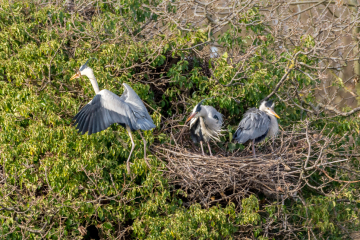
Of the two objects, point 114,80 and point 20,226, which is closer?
point 20,226

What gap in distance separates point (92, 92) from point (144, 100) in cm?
95

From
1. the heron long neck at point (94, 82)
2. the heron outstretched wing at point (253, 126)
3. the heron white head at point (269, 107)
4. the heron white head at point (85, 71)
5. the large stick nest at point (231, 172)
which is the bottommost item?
the large stick nest at point (231, 172)

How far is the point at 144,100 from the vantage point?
773 cm

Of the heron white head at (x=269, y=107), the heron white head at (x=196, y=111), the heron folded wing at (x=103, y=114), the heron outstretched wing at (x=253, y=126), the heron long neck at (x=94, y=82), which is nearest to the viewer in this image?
the heron folded wing at (x=103, y=114)

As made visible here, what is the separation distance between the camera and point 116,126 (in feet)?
24.1

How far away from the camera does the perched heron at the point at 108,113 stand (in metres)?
6.17

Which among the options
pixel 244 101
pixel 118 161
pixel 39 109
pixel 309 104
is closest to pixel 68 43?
pixel 39 109

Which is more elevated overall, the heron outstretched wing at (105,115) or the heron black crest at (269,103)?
the heron outstretched wing at (105,115)

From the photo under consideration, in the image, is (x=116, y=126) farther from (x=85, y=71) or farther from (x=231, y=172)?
(x=231, y=172)

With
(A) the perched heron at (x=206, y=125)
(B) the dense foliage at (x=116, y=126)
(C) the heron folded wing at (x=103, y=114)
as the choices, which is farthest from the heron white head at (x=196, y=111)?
(C) the heron folded wing at (x=103, y=114)

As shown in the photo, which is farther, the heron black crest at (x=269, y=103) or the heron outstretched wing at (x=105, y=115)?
the heron black crest at (x=269, y=103)

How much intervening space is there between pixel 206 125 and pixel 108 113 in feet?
6.69

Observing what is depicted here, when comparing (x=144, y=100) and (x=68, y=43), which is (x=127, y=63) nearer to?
(x=144, y=100)

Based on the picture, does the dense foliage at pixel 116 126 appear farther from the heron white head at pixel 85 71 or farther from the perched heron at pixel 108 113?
the perched heron at pixel 108 113
